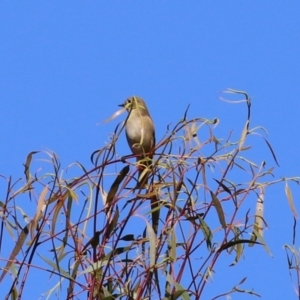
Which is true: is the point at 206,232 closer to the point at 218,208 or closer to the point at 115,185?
the point at 218,208

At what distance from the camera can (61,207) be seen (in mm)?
2104

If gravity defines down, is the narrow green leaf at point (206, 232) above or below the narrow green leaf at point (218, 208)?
below

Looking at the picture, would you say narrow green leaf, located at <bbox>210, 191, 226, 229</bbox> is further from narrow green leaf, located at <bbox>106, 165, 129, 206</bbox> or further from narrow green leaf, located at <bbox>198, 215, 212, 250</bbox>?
narrow green leaf, located at <bbox>106, 165, 129, 206</bbox>

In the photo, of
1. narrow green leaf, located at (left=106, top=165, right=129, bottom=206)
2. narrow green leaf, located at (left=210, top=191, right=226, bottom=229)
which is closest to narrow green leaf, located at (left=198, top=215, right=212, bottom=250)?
narrow green leaf, located at (left=210, top=191, right=226, bottom=229)

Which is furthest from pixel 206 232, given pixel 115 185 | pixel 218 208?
pixel 115 185

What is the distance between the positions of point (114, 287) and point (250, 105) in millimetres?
663

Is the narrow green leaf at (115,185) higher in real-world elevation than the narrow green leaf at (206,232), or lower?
higher

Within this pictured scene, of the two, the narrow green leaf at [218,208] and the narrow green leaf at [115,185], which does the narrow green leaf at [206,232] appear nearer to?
the narrow green leaf at [218,208]

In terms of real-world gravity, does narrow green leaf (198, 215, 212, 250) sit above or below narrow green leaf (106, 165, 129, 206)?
below

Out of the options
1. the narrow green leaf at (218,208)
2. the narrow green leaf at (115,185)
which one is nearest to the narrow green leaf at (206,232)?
the narrow green leaf at (218,208)

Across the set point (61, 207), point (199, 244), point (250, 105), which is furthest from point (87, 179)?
point (250, 105)

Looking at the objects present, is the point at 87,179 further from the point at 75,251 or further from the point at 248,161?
the point at 248,161

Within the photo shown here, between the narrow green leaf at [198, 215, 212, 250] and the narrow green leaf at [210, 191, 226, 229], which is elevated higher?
the narrow green leaf at [210, 191, 226, 229]

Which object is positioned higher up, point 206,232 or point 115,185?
point 115,185
